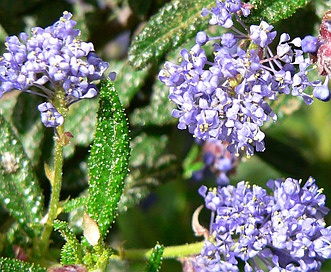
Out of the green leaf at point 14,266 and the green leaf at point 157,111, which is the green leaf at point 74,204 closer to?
the green leaf at point 14,266

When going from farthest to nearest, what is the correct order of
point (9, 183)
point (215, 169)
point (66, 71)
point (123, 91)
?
point (215, 169)
point (123, 91)
point (9, 183)
point (66, 71)

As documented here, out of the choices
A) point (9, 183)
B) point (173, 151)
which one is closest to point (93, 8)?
point (173, 151)

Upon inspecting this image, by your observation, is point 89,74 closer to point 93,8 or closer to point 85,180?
point 85,180

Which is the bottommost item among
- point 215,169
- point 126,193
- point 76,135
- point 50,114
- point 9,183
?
point 215,169

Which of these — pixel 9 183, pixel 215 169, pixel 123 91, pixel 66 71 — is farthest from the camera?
pixel 215 169

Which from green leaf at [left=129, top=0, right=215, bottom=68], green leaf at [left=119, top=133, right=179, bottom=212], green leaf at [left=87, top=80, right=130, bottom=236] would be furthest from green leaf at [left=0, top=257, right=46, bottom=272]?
green leaf at [left=119, top=133, right=179, bottom=212]

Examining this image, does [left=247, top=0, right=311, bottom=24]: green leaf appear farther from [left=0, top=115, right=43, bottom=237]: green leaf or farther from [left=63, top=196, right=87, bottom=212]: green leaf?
[left=0, top=115, right=43, bottom=237]: green leaf
